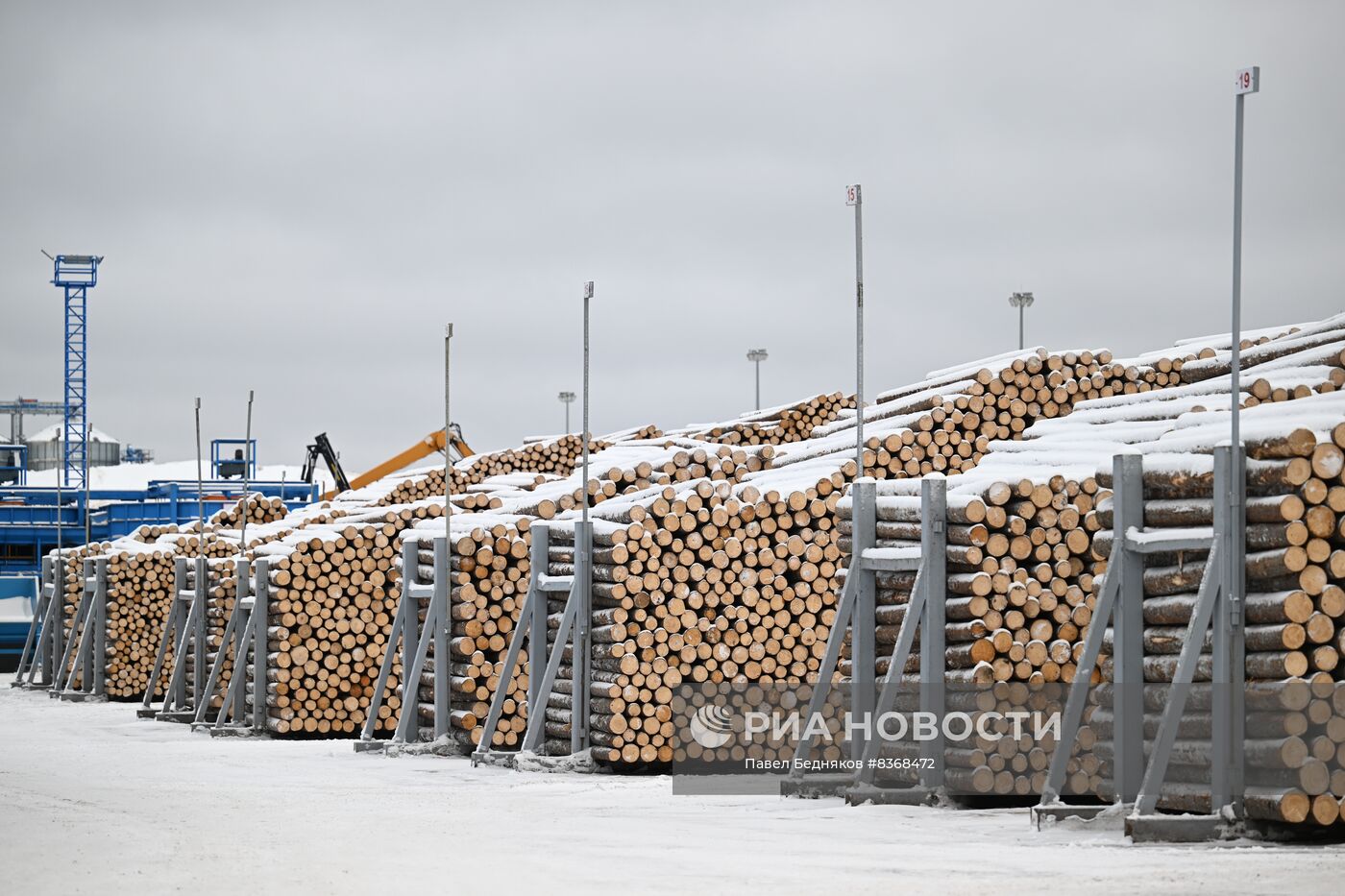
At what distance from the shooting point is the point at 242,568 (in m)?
24.2

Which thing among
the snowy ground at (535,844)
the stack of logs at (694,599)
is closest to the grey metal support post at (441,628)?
the stack of logs at (694,599)

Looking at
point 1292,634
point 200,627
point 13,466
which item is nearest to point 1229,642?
point 1292,634

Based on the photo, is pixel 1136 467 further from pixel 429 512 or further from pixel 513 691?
pixel 429 512

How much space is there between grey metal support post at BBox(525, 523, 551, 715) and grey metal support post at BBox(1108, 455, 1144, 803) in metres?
8.01

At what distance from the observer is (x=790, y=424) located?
26297 millimetres

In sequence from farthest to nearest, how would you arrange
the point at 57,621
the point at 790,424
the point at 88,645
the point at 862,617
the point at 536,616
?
the point at 57,621
the point at 88,645
the point at 790,424
the point at 536,616
the point at 862,617

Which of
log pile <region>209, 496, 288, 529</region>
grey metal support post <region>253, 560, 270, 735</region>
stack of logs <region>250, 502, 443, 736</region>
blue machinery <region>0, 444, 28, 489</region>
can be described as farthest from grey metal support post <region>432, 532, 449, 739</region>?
blue machinery <region>0, 444, 28, 489</region>

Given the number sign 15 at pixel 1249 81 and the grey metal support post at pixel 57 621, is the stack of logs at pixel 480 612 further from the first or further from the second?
the grey metal support post at pixel 57 621

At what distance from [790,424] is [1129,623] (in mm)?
14886

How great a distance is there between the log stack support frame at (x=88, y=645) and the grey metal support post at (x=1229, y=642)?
26.2 metres

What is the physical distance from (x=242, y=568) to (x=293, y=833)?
12865mm

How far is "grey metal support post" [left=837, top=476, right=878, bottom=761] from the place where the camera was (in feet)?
46.5

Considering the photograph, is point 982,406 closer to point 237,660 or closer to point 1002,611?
point 1002,611

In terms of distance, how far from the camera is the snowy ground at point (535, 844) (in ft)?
30.7
